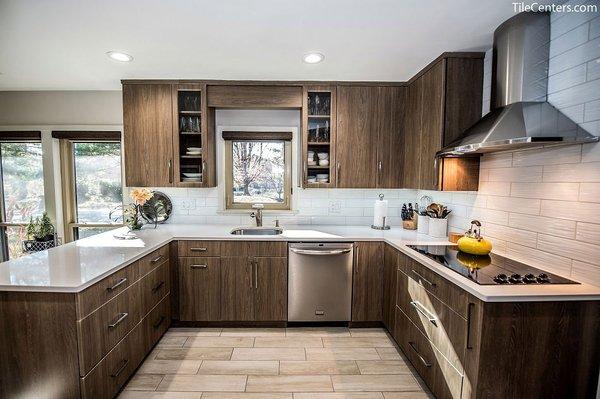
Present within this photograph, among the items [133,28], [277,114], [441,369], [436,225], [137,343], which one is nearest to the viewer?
[441,369]

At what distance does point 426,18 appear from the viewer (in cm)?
173

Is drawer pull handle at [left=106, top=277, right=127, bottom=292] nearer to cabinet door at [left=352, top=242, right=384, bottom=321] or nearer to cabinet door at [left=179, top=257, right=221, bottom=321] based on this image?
cabinet door at [left=179, top=257, right=221, bottom=321]

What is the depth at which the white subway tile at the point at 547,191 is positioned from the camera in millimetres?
1549

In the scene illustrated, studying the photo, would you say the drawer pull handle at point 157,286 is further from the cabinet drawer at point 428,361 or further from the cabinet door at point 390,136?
the cabinet door at point 390,136

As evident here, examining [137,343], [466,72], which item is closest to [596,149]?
[466,72]

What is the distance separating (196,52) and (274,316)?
94.2 inches

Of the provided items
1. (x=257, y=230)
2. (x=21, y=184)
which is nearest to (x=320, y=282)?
(x=257, y=230)

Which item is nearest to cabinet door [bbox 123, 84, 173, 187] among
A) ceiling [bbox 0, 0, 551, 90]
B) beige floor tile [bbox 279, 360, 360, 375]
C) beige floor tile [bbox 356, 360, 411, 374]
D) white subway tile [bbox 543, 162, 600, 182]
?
ceiling [bbox 0, 0, 551, 90]

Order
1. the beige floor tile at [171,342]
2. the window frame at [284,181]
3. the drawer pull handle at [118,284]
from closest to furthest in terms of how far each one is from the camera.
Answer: the drawer pull handle at [118,284] < the beige floor tile at [171,342] < the window frame at [284,181]

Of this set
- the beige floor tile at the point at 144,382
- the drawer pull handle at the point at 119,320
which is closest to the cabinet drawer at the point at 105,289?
the drawer pull handle at the point at 119,320

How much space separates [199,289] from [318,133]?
1.96m

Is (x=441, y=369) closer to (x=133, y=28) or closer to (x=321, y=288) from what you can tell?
(x=321, y=288)

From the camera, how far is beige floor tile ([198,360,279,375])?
6.81ft

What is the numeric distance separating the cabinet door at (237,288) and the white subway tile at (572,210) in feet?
7.34
